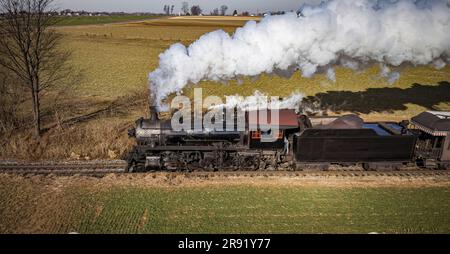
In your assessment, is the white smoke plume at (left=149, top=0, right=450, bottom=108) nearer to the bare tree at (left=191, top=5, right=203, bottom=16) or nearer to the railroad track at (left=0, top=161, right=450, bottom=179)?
Result: the railroad track at (left=0, top=161, right=450, bottom=179)

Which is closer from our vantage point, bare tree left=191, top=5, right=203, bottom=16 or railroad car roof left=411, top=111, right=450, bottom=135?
railroad car roof left=411, top=111, right=450, bottom=135

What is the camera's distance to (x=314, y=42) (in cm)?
1812

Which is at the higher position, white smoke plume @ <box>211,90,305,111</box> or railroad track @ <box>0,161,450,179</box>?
white smoke plume @ <box>211,90,305,111</box>

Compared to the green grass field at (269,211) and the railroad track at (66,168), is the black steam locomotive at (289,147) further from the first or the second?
the green grass field at (269,211)

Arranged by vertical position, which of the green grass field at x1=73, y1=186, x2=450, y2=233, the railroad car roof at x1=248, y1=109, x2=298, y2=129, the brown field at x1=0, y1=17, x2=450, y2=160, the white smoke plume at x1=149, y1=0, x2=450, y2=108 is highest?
the white smoke plume at x1=149, y1=0, x2=450, y2=108

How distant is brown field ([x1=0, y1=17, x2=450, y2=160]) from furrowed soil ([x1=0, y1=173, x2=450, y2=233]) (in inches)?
152

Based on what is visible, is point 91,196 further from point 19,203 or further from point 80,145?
point 80,145

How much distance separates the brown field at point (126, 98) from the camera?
19.7 m

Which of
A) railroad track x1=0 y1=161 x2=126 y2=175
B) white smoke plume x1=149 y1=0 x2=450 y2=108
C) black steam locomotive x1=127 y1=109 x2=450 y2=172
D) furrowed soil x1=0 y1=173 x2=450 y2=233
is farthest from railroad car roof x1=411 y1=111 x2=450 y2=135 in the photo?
railroad track x1=0 y1=161 x2=126 y2=175

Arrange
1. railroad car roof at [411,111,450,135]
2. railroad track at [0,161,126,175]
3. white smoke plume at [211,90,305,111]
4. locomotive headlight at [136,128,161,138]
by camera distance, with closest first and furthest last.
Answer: locomotive headlight at [136,128,161,138], railroad car roof at [411,111,450,135], railroad track at [0,161,126,175], white smoke plume at [211,90,305,111]

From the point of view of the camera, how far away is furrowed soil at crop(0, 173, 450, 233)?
12.6m

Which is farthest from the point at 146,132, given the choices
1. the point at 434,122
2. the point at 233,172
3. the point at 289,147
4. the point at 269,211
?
the point at 434,122

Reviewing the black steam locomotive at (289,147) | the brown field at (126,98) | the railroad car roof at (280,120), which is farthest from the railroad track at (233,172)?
the railroad car roof at (280,120)

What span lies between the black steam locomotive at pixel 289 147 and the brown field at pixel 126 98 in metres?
4.42
